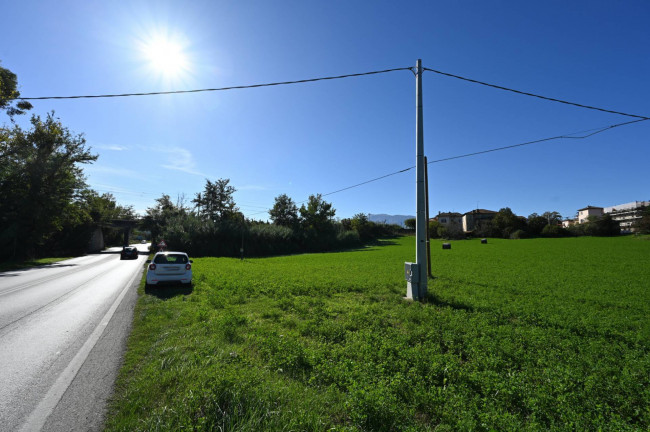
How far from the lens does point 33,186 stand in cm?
3170

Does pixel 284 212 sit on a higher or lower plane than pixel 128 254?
higher

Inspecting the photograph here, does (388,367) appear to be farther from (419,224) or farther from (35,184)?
(35,184)

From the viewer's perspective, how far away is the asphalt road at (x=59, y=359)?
3.20m

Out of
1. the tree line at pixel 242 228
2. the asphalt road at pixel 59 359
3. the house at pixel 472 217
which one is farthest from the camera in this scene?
the house at pixel 472 217

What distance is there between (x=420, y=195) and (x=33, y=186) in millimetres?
42913

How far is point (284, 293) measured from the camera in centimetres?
1072

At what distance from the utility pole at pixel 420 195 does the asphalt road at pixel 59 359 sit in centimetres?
875

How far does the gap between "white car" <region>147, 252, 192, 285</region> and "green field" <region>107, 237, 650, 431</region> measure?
10.0 ft

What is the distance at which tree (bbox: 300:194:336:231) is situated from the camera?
205 feet

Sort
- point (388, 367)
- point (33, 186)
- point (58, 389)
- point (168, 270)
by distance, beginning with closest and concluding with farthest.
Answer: point (58, 389) < point (388, 367) < point (168, 270) < point (33, 186)

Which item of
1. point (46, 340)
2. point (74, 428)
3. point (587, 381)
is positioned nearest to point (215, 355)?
point (74, 428)

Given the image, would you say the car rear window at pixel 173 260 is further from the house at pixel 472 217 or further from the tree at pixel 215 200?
the house at pixel 472 217

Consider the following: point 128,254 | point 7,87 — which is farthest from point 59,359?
point 128,254

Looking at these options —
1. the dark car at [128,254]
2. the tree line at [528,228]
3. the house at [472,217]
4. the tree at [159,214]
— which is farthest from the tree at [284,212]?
the house at [472,217]
